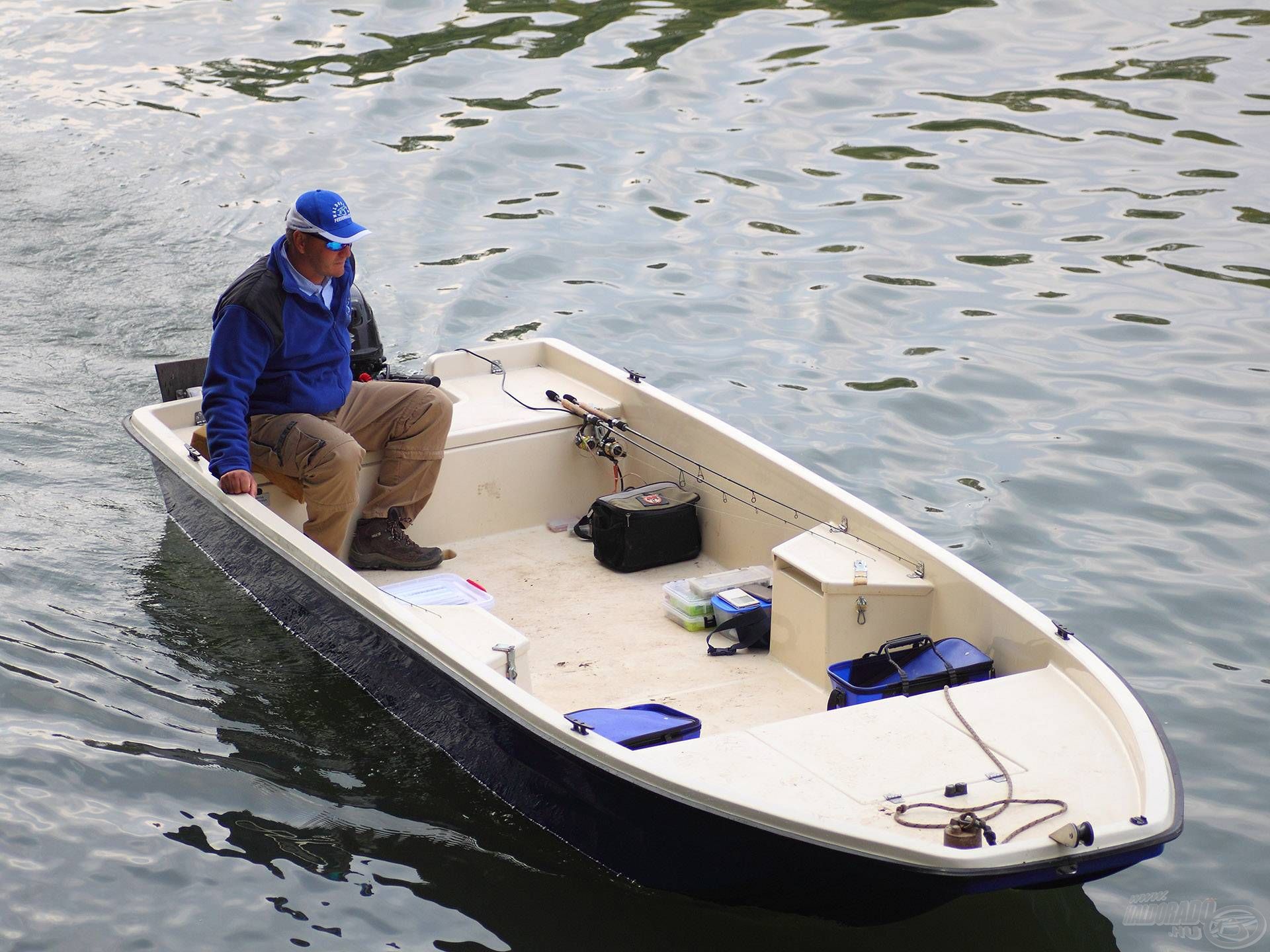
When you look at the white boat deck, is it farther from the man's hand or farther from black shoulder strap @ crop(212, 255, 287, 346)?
black shoulder strap @ crop(212, 255, 287, 346)

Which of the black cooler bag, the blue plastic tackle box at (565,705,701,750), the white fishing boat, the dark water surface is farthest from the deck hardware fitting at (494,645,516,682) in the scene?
the black cooler bag

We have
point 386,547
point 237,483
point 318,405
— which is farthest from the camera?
point 386,547

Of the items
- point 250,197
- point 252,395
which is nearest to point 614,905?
point 252,395

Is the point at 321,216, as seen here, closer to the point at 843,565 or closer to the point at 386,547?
the point at 386,547

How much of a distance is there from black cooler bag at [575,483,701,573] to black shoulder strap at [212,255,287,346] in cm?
144

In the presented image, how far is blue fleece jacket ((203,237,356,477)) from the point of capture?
17.1 ft

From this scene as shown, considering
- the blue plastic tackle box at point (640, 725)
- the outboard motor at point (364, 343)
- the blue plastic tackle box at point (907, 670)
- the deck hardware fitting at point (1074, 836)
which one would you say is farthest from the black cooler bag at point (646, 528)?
the deck hardware fitting at point (1074, 836)

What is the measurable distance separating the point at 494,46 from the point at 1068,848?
11.4 meters

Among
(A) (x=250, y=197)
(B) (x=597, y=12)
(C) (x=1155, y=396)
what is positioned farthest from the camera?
(B) (x=597, y=12)

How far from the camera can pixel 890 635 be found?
4789mm

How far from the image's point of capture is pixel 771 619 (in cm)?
514

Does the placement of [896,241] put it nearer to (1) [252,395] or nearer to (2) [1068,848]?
(1) [252,395]

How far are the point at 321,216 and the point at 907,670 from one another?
253 centimetres

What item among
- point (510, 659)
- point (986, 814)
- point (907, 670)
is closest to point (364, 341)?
point (510, 659)
